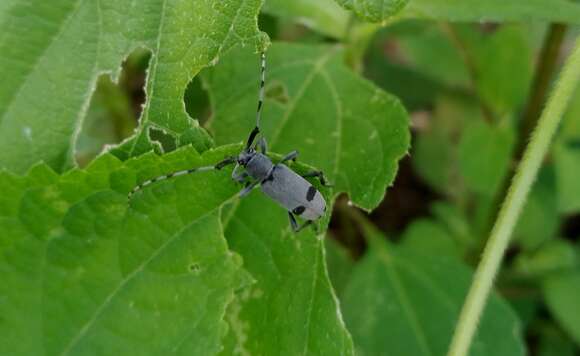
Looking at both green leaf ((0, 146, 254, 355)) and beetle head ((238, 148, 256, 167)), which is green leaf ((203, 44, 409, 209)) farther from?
green leaf ((0, 146, 254, 355))

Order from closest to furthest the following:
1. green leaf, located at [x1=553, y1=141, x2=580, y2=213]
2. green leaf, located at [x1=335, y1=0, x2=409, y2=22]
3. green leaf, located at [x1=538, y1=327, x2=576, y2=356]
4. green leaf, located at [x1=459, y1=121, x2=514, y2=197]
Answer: green leaf, located at [x1=335, y1=0, x2=409, y2=22], green leaf, located at [x1=553, y1=141, x2=580, y2=213], green leaf, located at [x1=459, y1=121, x2=514, y2=197], green leaf, located at [x1=538, y1=327, x2=576, y2=356]

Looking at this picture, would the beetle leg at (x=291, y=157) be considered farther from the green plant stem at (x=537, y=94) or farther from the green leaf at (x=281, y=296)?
the green plant stem at (x=537, y=94)

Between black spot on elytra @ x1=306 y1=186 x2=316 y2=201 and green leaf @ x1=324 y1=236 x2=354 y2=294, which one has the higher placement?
black spot on elytra @ x1=306 y1=186 x2=316 y2=201

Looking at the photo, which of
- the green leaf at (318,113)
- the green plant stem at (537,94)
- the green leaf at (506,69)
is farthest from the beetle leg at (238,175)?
the green leaf at (506,69)

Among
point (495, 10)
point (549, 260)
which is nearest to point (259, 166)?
point (495, 10)

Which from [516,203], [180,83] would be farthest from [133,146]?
[516,203]

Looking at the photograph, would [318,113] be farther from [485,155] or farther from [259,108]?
[485,155]

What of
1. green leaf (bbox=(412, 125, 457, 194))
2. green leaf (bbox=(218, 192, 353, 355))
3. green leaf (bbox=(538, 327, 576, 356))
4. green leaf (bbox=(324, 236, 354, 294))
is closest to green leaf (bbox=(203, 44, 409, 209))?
green leaf (bbox=(218, 192, 353, 355))
